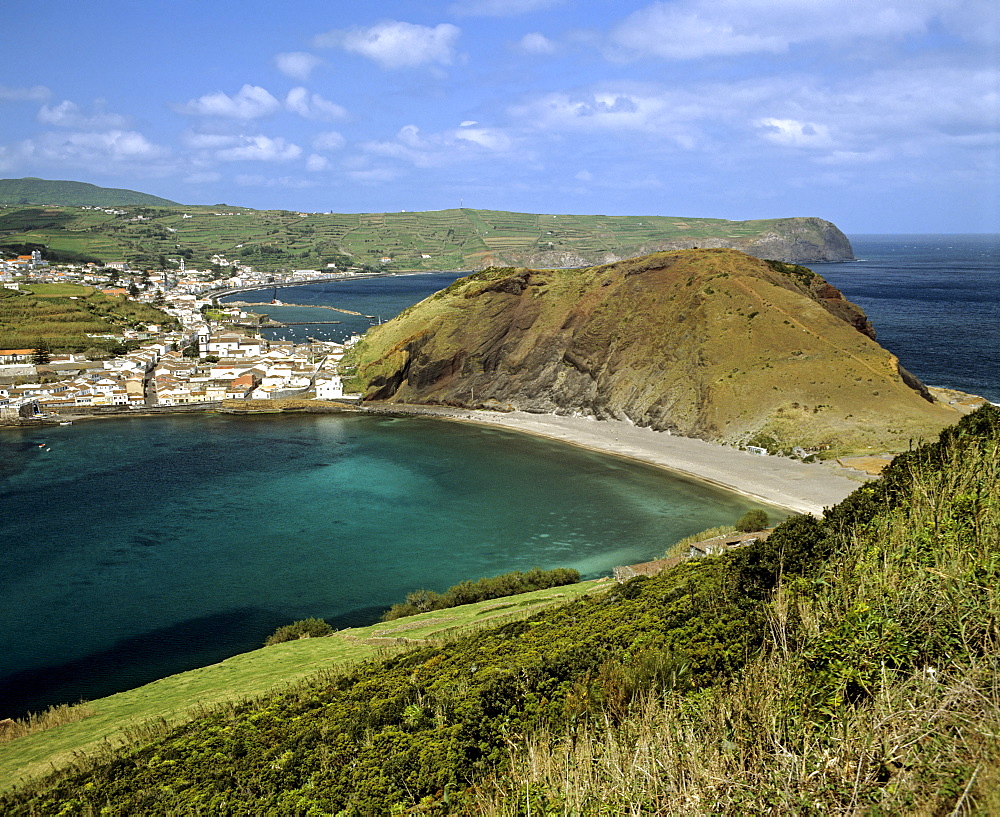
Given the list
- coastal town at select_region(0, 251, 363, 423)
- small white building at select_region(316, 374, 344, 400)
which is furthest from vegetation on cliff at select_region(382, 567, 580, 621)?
coastal town at select_region(0, 251, 363, 423)

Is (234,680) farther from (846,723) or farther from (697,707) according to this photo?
(846,723)

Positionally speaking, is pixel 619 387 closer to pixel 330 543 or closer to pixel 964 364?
pixel 330 543

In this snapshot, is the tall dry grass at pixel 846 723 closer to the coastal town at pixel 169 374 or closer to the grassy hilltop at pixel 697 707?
the grassy hilltop at pixel 697 707

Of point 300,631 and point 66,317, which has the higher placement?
point 66,317

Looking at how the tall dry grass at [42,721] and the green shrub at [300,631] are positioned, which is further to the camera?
the green shrub at [300,631]

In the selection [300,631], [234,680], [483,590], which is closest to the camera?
[234,680]

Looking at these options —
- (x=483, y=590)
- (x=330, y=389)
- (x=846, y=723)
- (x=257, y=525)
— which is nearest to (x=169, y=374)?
(x=330, y=389)

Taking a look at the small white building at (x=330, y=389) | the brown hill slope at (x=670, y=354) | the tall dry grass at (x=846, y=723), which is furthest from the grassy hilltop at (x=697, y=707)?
the small white building at (x=330, y=389)
